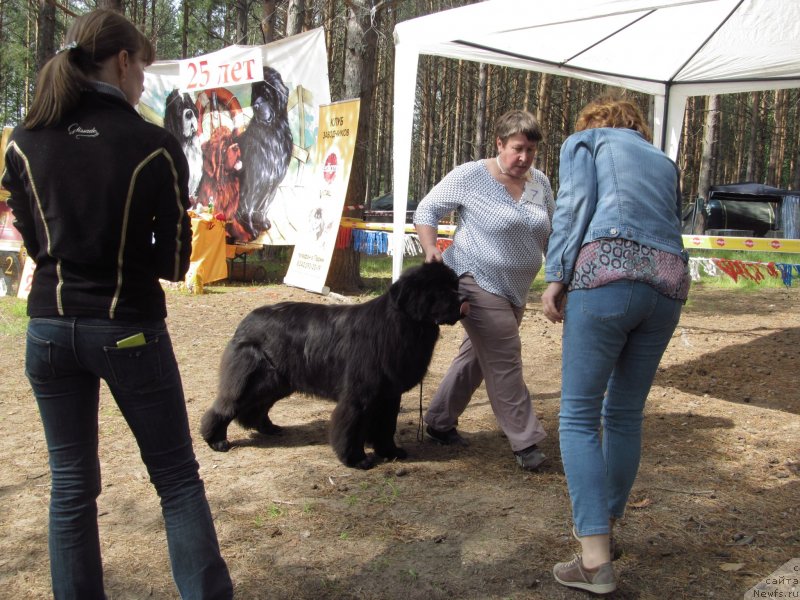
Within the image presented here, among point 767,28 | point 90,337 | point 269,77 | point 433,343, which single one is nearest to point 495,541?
point 433,343

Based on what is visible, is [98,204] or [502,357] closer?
[98,204]

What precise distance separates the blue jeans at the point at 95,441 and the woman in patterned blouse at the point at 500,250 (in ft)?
6.10

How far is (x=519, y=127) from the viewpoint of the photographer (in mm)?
3447

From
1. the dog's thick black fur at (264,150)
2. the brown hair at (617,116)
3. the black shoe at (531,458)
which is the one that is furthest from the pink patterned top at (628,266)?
the dog's thick black fur at (264,150)

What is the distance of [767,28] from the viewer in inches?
228

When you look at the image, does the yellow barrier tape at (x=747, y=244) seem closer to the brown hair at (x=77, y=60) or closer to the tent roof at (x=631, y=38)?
the tent roof at (x=631, y=38)

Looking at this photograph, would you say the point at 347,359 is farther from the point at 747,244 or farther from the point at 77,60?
the point at 747,244

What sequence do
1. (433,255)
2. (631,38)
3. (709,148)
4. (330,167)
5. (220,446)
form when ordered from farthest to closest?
1. (709,148)
2. (330,167)
3. (631,38)
4. (220,446)
5. (433,255)

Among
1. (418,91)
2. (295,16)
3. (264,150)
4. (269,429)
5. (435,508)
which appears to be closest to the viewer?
(435,508)

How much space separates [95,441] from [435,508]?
5.48ft

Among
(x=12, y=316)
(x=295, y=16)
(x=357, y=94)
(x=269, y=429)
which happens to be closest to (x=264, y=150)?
(x=357, y=94)

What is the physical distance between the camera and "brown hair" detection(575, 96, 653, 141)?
8.25ft

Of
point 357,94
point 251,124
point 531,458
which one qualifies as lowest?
point 531,458

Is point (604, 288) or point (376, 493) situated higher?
point (604, 288)
